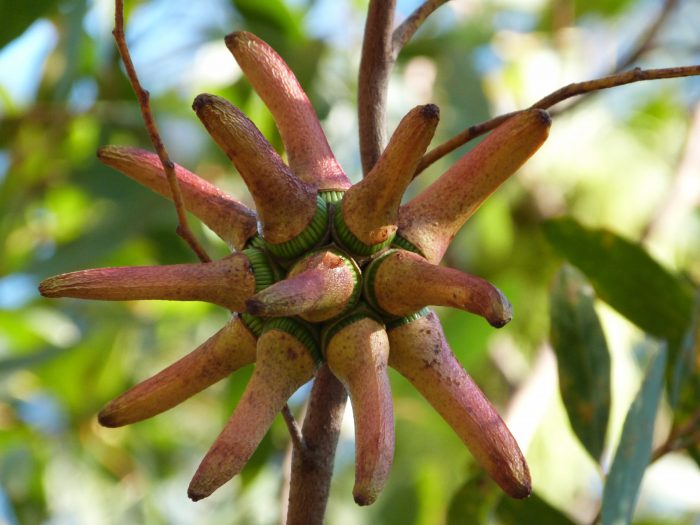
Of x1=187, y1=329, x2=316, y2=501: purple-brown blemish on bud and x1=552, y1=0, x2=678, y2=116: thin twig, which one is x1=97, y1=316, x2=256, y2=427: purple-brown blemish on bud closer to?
x1=187, y1=329, x2=316, y2=501: purple-brown blemish on bud

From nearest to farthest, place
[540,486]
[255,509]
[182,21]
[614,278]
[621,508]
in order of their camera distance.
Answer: [621,508] → [614,278] → [255,509] → [540,486] → [182,21]

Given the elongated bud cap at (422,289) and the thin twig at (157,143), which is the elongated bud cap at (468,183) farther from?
the thin twig at (157,143)

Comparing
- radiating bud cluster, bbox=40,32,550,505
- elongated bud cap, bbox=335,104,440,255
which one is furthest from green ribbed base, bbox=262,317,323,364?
elongated bud cap, bbox=335,104,440,255

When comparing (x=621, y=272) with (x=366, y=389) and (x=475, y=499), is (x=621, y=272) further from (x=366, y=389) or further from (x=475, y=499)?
(x=366, y=389)

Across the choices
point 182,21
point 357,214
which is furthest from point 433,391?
point 182,21

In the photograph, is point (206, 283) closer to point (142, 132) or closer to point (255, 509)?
point (255, 509)

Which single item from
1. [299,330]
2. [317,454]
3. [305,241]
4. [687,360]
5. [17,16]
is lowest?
[317,454]

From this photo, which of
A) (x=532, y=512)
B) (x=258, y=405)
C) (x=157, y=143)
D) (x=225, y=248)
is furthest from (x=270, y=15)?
(x=258, y=405)
